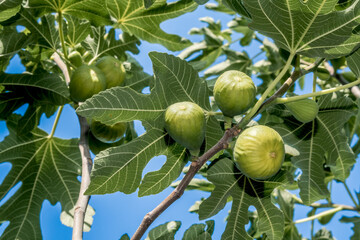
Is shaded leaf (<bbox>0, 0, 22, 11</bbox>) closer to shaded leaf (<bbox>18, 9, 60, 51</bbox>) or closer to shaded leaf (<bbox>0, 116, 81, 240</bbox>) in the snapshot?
shaded leaf (<bbox>18, 9, 60, 51</bbox>)

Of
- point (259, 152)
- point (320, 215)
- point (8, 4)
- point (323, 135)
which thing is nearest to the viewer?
point (259, 152)

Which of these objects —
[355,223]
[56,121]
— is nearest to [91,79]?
[56,121]

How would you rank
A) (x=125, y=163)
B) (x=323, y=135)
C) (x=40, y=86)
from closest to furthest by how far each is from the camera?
(x=125, y=163) < (x=40, y=86) < (x=323, y=135)

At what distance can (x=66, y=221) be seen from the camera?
2.33 metres

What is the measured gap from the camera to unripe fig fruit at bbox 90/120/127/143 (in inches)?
82.6

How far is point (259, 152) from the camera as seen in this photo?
53.7 inches

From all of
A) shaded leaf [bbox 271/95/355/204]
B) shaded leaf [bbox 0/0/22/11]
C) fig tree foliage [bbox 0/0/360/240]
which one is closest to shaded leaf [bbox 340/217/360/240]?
fig tree foliage [bbox 0/0/360/240]

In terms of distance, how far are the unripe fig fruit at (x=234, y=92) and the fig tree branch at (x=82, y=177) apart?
2.25ft

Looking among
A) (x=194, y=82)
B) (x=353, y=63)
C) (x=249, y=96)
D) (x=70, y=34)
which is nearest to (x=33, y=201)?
(x=70, y=34)

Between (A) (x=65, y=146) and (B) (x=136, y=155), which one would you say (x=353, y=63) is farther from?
(A) (x=65, y=146)

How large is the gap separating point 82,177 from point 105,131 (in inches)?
12.2

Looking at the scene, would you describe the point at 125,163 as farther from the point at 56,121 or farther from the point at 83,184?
the point at 56,121

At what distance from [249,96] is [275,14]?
312 mm

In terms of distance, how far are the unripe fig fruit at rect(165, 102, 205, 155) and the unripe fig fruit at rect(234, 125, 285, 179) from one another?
0.45 feet
